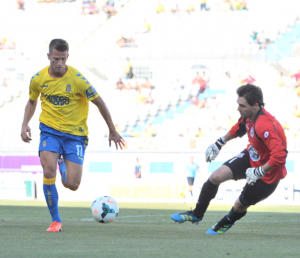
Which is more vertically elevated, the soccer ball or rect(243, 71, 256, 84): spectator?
rect(243, 71, 256, 84): spectator

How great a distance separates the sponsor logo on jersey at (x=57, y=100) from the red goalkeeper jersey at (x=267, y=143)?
2063 millimetres

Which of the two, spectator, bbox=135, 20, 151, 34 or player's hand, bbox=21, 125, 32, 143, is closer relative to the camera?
player's hand, bbox=21, 125, 32, 143

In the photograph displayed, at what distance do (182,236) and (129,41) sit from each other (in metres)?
20.7

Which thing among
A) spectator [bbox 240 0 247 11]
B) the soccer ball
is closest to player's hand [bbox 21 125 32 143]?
the soccer ball

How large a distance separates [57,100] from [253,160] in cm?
237

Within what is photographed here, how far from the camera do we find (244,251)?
4.55 m

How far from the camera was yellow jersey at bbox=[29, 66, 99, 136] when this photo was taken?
260 inches

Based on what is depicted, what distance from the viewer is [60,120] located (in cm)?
666

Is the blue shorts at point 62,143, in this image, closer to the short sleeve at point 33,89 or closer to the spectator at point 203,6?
the short sleeve at point 33,89

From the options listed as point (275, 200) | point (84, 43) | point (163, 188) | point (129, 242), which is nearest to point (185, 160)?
point (163, 188)

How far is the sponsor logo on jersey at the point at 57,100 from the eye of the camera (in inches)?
261

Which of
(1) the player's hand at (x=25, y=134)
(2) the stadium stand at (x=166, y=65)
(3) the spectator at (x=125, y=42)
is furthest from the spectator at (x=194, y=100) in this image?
(1) the player's hand at (x=25, y=134)

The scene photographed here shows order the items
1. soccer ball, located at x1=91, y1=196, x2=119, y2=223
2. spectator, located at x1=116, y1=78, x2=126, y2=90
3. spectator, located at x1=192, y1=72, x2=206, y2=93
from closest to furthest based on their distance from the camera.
→ soccer ball, located at x1=91, y1=196, x2=119, y2=223 → spectator, located at x1=192, y1=72, x2=206, y2=93 → spectator, located at x1=116, y1=78, x2=126, y2=90

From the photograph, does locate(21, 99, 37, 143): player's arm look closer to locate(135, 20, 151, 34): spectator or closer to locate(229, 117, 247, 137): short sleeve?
locate(229, 117, 247, 137): short sleeve
